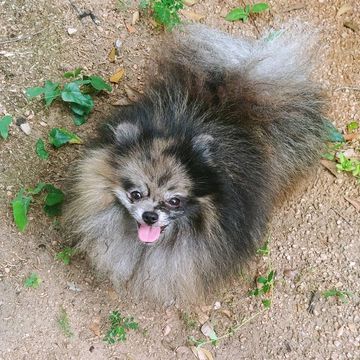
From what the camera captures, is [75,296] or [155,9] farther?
[155,9]

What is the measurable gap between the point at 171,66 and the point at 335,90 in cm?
139

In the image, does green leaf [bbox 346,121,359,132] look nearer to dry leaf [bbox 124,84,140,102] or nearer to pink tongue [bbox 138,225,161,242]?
dry leaf [bbox 124,84,140,102]

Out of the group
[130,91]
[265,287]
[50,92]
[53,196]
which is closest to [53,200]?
[53,196]

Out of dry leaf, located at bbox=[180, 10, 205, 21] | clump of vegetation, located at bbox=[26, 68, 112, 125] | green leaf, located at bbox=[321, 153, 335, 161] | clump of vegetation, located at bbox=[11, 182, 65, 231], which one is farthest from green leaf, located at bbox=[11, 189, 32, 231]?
green leaf, located at bbox=[321, 153, 335, 161]

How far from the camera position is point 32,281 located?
310cm

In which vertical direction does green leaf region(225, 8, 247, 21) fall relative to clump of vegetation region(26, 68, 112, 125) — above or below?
above

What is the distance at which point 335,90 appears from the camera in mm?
3838

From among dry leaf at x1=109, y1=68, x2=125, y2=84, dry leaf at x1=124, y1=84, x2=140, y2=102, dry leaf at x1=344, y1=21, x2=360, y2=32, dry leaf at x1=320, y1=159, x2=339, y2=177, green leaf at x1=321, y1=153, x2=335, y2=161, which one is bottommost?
dry leaf at x1=124, y1=84, x2=140, y2=102

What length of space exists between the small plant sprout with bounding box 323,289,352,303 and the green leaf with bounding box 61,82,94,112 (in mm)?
1693

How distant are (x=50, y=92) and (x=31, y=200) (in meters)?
0.63

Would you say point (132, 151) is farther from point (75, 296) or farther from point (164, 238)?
point (75, 296)

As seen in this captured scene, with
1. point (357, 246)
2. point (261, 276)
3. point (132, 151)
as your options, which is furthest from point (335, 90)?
point (132, 151)

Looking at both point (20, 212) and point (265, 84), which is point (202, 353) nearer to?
point (20, 212)

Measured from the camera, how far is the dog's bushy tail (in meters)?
2.80
